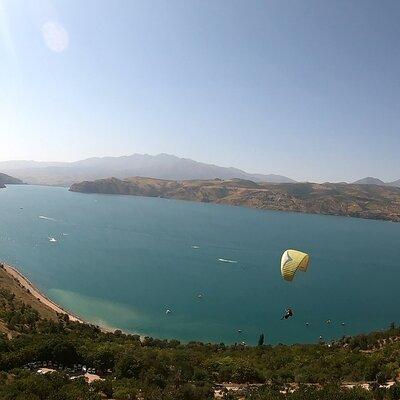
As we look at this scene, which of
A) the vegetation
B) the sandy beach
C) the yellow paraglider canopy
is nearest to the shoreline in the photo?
the sandy beach

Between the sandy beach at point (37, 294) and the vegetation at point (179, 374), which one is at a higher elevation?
the vegetation at point (179, 374)

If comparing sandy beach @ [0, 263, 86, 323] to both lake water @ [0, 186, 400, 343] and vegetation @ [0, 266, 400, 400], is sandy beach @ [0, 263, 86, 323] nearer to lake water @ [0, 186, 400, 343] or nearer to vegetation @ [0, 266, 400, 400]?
lake water @ [0, 186, 400, 343]

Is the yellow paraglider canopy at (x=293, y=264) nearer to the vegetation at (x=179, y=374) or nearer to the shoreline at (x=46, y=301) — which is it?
the vegetation at (x=179, y=374)

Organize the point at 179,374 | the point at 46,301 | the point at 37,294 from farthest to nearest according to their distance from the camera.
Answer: the point at 37,294 < the point at 46,301 < the point at 179,374

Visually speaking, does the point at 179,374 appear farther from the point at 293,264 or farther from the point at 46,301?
the point at 46,301

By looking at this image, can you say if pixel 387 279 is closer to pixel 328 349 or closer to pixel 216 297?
pixel 216 297

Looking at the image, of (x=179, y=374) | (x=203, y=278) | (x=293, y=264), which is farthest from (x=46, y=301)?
(x=293, y=264)

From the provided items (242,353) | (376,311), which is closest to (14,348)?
(242,353)

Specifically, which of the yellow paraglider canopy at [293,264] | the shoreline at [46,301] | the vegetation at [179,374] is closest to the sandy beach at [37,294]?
the shoreline at [46,301]
